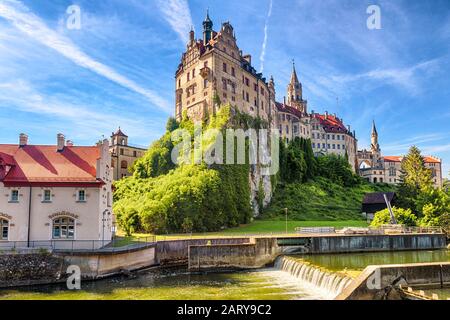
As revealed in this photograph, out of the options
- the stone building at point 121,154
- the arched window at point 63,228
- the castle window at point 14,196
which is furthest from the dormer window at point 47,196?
the stone building at point 121,154

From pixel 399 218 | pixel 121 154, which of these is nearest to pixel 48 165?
pixel 399 218

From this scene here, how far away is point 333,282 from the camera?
86.1ft

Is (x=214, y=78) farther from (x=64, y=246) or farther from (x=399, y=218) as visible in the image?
(x=64, y=246)

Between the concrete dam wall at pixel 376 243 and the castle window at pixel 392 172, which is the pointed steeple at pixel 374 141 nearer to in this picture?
the castle window at pixel 392 172

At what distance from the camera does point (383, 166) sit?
142m

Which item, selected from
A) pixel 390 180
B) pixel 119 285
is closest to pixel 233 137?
pixel 119 285

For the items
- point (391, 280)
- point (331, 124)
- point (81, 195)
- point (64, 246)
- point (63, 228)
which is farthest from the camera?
point (331, 124)

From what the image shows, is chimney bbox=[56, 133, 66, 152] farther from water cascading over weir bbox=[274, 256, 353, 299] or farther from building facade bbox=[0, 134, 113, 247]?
water cascading over weir bbox=[274, 256, 353, 299]

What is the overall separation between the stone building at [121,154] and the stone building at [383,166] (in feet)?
281

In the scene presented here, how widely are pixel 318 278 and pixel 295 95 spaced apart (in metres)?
114

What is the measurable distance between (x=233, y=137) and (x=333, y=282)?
45.1 metres

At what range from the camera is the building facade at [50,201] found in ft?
107

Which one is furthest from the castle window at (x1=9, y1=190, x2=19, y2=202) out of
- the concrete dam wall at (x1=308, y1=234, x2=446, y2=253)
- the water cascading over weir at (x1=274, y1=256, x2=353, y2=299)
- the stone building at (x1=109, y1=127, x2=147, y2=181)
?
the stone building at (x1=109, y1=127, x2=147, y2=181)
